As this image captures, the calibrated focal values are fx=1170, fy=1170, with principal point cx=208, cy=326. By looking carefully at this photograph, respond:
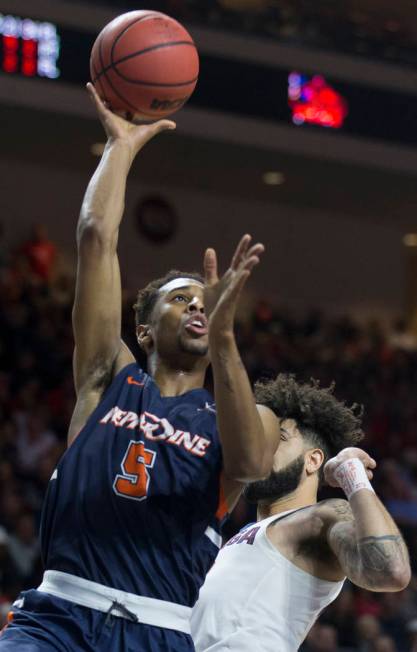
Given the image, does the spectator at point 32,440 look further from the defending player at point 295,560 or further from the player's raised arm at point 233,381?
the player's raised arm at point 233,381

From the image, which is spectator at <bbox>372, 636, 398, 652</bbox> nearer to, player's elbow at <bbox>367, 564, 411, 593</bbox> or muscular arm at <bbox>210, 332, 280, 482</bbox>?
player's elbow at <bbox>367, 564, 411, 593</bbox>

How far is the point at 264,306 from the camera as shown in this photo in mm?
13758

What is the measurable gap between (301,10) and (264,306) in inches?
134

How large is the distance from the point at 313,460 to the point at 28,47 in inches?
298

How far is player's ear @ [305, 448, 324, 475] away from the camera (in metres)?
3.90

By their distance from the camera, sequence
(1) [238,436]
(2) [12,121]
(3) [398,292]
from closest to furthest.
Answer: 1. (1) [238,436]
2. (2) [12,121]
3. (3) [398,292]

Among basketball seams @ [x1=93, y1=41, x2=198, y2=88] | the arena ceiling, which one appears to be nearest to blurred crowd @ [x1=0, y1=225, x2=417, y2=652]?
the arena ceiling

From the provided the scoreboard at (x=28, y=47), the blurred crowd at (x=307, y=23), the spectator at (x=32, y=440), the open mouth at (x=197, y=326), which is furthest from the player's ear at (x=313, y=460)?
the blurred crowd at (x=307, y=23)

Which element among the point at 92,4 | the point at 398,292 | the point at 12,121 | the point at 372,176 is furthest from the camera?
the point at 398,292

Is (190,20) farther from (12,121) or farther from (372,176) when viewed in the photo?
(372,176)

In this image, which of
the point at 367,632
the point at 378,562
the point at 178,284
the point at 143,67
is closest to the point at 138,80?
the point at 143,67

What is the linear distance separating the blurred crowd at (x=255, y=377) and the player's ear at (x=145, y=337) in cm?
354

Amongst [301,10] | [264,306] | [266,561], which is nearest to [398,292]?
[264,306]

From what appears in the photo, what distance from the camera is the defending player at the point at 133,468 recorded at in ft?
9.64
